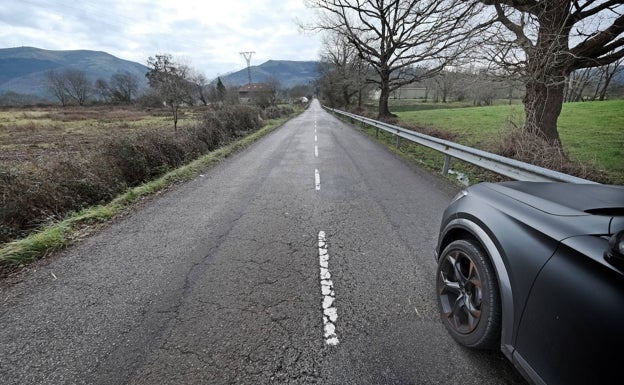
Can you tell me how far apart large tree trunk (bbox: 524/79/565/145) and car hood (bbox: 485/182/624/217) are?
6.63m

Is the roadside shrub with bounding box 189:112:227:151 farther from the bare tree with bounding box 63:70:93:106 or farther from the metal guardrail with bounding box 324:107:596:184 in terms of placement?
the bare tree with bounding box 63:70:93:106

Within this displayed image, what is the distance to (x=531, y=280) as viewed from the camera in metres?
1.49

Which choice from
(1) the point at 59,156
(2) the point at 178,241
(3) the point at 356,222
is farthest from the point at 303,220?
(1) the point at 59,156

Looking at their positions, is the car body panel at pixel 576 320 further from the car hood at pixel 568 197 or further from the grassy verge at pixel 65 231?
the grassy verge at pixel 65 231

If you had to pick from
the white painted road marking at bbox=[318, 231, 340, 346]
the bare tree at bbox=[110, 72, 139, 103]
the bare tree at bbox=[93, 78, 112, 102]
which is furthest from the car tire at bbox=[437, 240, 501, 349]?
the bare tree at bbox=[93, 78, 112, 102]

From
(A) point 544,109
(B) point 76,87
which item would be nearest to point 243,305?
(A) point 544,109

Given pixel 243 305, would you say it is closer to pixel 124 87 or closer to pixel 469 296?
pixel 469 296

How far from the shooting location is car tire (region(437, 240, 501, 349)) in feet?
6.07

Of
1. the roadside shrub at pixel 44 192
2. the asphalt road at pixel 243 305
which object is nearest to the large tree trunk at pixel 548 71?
the asphalt road at pixel 243 305

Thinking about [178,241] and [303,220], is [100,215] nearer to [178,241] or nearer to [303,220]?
[178,241]

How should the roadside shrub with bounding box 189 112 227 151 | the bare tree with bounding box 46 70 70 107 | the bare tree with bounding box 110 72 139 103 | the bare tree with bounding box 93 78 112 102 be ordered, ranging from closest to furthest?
the roadside shrub with bounding box 189 112 227 151 → the bare tree with bounding box 46 70 70 107 → the bare tree with bounding box 110 72 139 103 → the bare tree with bounding box 93 78 112 102

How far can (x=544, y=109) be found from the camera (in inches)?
289

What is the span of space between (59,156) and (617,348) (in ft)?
27.4

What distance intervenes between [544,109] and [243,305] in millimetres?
9221
